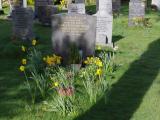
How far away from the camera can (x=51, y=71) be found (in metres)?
9.17

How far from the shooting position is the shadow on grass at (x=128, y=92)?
6.99 m

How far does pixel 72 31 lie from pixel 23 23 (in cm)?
410

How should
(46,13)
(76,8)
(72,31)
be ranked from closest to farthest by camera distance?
(72,31) < (76,8) < (46,13)

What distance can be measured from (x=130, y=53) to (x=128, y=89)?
397 centimetres

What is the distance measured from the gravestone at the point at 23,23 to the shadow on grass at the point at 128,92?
4.26m

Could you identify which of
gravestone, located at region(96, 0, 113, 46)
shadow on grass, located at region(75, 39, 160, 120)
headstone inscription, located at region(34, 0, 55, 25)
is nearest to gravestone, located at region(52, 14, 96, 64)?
shadow on grass, located at region(75, 39, 160, 120)

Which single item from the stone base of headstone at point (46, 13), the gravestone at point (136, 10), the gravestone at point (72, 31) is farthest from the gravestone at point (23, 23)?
the gravestone at point (136, 10)

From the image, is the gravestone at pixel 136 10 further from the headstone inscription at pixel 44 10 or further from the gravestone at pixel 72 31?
the gravestone at pixel 72 31

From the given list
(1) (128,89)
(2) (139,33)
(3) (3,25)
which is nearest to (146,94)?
(1) (128,89)

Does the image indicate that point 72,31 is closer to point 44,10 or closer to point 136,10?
point 136,10

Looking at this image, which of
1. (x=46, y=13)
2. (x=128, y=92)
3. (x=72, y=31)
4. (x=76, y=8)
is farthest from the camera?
(x=46, y=13)

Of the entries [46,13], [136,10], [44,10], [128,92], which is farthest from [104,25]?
[128,92]

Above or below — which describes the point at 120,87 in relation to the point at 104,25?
below

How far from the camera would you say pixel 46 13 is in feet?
61.0
